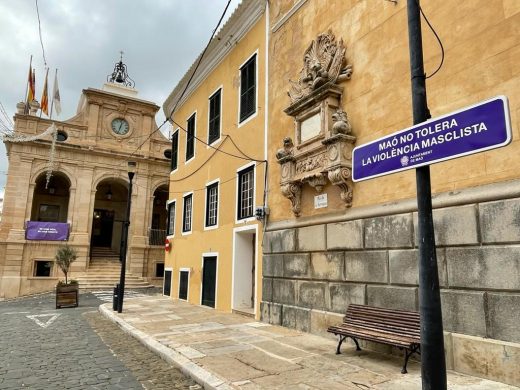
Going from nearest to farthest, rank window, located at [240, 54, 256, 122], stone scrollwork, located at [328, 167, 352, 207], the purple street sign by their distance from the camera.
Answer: the purple street sign → stone scrollwork, located at [328, 167, 352, 207] → window, located at [240, 54, 256, 122]

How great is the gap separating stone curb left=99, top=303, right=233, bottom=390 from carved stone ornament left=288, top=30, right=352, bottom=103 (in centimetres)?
593

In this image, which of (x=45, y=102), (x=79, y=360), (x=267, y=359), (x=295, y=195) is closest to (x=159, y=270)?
(x=45, y=102)

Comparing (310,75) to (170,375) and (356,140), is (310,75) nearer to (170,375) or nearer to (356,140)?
(356,140)

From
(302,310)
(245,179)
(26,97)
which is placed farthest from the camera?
(26,97)

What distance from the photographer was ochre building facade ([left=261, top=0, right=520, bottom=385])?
5.19m

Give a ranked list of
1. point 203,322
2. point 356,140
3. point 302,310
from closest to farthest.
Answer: point 356,140 < point 302,310 < point 203,322

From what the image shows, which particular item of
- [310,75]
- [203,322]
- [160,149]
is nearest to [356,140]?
[310,75]

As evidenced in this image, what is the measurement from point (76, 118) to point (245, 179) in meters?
21.2

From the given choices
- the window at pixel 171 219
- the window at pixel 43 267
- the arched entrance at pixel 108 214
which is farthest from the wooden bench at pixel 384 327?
the arched entrance at pixel 108 214

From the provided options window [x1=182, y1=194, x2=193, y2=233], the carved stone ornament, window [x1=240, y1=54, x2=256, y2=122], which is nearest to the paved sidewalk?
the carved stone ornament

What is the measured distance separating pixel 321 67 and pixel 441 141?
20.6 feet

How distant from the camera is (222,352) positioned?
686 cm

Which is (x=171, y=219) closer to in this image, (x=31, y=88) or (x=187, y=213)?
(x=187, y=213)

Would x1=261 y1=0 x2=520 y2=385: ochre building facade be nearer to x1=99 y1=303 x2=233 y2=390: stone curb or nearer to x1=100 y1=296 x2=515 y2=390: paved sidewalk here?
x1=100 y1=296 x2=515 y2=390: paved sidewalk
